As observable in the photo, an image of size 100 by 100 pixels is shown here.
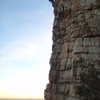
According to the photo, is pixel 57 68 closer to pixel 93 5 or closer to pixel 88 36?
pixel 88 36

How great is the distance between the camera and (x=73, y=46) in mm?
20906

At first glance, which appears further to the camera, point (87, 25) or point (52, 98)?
point (52, 98)

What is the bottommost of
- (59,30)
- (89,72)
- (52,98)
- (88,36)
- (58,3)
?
(52,98)

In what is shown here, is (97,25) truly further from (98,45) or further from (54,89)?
(54,89)

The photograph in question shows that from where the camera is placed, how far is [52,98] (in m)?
22.9

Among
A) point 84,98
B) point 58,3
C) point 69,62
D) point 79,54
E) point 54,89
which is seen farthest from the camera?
point 58,3

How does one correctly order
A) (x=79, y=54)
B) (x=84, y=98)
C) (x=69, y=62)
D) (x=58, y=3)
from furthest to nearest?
1. (x=58, y=3)
2. (x=69, y=62)
3. (x=79, y=54)
4. (x=84, y=98)

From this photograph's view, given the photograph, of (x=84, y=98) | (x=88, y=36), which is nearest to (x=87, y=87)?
(x=84, y=98)

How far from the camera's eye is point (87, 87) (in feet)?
61.4

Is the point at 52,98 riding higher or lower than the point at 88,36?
lower

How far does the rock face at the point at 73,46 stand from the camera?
19312 millimetres

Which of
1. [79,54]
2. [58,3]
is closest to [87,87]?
[79,54]

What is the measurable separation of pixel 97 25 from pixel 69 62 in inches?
157

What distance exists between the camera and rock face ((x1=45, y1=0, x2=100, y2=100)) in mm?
19312
